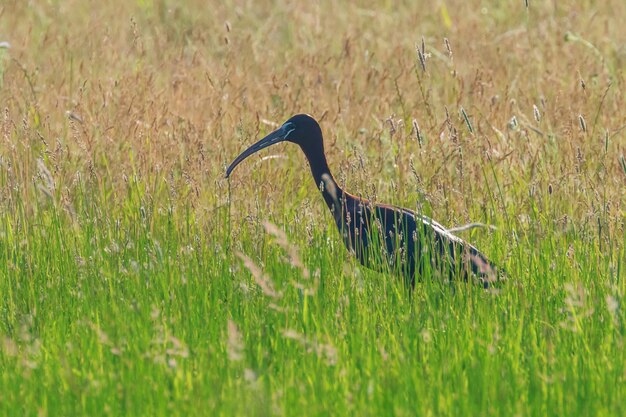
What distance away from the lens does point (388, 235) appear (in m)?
5.62

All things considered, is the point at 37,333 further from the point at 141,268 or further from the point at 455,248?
the point at 455,248

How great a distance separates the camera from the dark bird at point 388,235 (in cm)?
450

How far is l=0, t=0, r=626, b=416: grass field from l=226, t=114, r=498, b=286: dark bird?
0.32 feet

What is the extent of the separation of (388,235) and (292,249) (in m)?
1.77

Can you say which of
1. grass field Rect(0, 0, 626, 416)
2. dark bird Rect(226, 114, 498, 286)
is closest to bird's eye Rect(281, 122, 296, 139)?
dark bird Rect(226, 114, 498, 286)

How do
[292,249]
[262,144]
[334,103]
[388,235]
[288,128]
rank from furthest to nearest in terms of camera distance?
[334,103] < [288,128] < [262,144] < [388,235] < [292,249]

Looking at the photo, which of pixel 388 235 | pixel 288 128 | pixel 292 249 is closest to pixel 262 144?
pixel 288 128

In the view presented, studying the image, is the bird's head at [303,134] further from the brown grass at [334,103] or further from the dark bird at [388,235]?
the brown grass at [334,103]

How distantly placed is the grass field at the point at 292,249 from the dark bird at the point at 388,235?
0.32 feet

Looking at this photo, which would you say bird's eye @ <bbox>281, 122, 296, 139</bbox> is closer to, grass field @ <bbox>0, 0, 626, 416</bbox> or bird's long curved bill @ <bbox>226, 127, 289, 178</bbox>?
bird's long curved bill @ <bbox>226, 127, 289, 178</bbox>

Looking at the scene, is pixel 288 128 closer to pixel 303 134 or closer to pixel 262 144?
pixel 303 134

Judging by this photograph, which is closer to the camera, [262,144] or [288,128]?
[262,144]

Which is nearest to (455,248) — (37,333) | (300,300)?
(300,300)

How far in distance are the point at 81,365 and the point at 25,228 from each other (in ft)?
4.60
